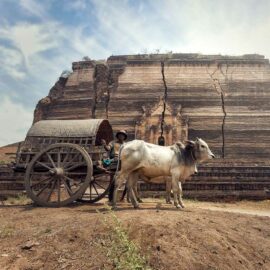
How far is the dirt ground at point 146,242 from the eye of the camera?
5.70 metres

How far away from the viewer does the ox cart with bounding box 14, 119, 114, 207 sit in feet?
33.3

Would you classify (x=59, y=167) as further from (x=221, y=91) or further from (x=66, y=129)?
(x=221, y=91)

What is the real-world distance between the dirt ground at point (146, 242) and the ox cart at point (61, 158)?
→ 7.59 ft

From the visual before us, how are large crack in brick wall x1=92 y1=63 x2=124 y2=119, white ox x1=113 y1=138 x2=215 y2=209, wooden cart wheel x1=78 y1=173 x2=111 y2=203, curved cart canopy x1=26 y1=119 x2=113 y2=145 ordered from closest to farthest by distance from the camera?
white ox x1=113 y1=138 x2=215 y2=209 < curved cart canopy x1=26 y1=119 x2=113 y2=145 < wooden cart wheel x1=78 y1=173 x2=111 y2=203 < large crack in brick wall x1=92 y1=63 x2=124 y2=119

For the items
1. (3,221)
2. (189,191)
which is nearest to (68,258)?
(3,221)

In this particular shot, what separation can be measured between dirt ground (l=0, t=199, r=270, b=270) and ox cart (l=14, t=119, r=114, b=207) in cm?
231

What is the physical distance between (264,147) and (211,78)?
20.2 ft

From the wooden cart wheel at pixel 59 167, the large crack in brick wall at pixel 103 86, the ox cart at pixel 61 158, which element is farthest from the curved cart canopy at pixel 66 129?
the large crack in brick wall at pixel 103 86

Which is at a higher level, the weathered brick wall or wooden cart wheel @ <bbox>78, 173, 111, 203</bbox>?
the weathered brick wall

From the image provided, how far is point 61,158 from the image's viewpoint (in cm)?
1054

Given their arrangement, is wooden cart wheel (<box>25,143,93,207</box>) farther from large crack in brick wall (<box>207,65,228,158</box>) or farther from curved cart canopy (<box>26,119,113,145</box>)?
large crack in brick wall (<box>207,65,228,158</box>)

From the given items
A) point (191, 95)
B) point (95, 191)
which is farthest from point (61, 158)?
point (191, 95)

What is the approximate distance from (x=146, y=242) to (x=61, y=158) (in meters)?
5.01

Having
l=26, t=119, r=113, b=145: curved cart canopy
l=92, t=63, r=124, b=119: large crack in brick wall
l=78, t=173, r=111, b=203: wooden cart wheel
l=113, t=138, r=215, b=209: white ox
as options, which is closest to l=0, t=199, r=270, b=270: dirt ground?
l=113, t=138, r=215, b=209: white ox
